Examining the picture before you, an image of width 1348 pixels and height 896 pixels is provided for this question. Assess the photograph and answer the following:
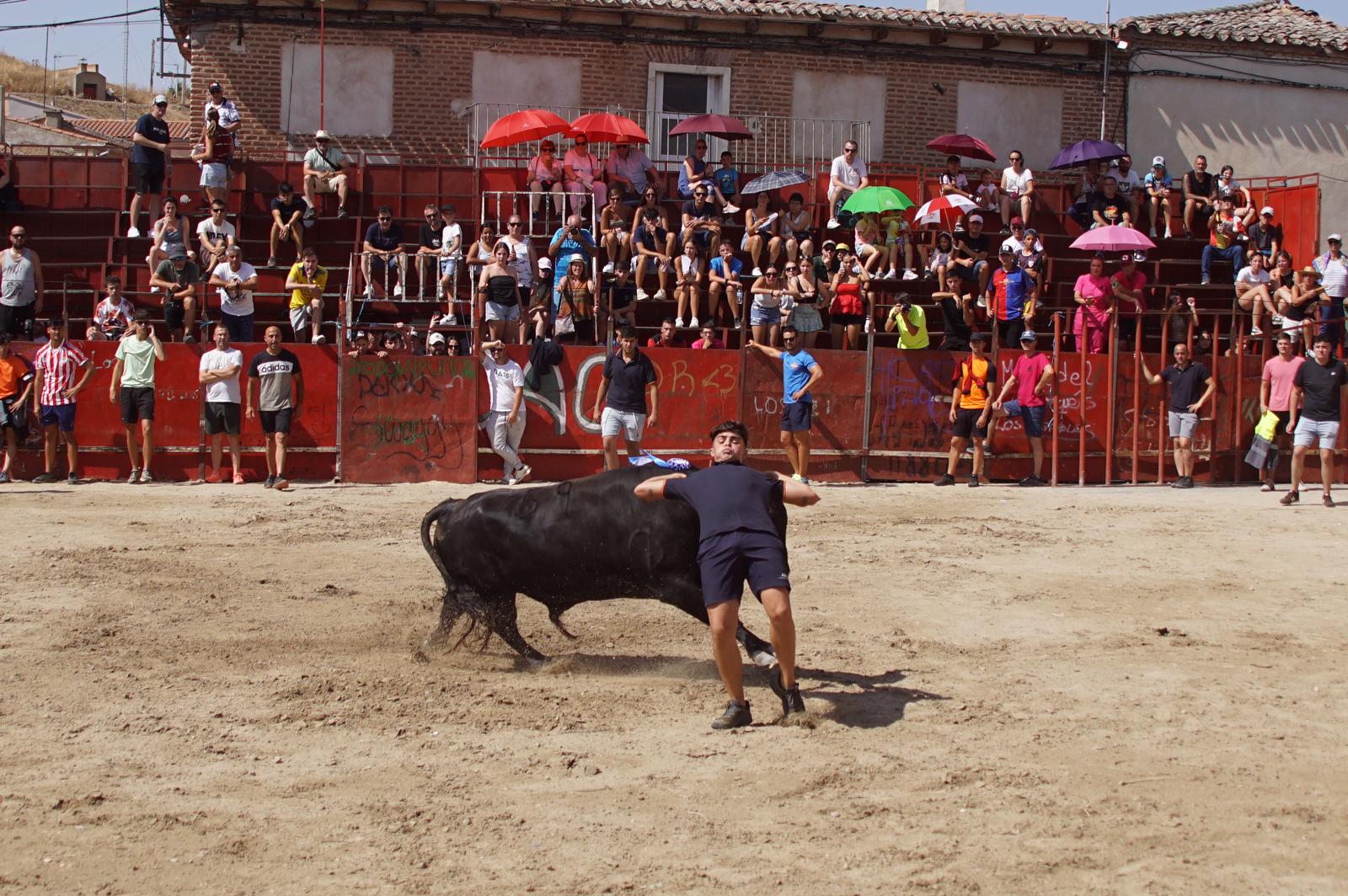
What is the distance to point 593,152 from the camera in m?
23.8

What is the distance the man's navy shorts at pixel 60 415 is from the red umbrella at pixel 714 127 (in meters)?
9.29

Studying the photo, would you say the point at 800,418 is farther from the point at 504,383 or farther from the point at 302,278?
the point at 302,278

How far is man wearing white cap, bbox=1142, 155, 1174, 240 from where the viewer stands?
2220 centimetres

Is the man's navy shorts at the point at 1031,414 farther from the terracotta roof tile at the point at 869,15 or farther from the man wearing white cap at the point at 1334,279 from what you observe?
the terracotta roof tile at the point at 869,15

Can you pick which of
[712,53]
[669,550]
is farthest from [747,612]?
[712,53]

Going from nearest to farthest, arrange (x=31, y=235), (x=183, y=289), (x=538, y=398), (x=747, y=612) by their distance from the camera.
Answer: (x=747, y=612), (x=538, y=398), (x=183, y=289), (x=31, y=235)

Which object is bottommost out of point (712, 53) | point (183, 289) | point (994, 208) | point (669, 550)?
point (669, 550)

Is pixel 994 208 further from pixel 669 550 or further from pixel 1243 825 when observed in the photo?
pixel 1243 825

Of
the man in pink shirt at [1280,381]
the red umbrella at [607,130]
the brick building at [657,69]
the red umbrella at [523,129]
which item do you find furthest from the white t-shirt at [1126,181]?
the red umbrella at [523,129]

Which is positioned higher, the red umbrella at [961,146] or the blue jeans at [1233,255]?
the red umbrella at [961,146]

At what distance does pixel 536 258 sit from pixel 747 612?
1010 cm

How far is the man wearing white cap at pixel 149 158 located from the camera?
20.0 m

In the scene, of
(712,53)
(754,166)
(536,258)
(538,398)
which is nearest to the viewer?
(538,398)

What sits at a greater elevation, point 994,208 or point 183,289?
point 994,208
